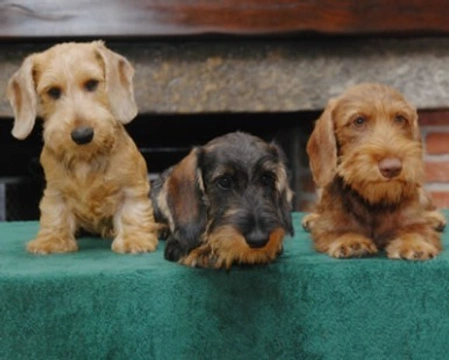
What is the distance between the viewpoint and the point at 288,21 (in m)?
2.91

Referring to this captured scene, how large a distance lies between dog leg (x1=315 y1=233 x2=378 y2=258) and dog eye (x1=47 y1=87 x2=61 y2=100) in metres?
0.93

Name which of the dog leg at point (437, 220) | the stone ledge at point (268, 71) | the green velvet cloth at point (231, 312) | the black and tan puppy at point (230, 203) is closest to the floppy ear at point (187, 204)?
the black and tan puppy at point (230, 203)

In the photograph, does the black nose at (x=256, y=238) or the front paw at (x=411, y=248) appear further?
the front paw at (x=411, y=248)

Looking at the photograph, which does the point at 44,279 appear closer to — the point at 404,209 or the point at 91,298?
the point at 91,298

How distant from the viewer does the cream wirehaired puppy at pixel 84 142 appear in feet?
6.69

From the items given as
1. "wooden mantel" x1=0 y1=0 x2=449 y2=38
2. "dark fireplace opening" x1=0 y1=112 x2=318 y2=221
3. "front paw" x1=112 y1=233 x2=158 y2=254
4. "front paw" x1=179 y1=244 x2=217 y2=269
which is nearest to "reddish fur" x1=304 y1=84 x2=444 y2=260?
"front paw" x1=179 y1=244 x2=217 y2=269

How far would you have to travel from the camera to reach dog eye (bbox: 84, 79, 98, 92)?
211 cm

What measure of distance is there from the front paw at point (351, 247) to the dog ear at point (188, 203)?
0.41 metres

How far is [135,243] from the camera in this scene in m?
2.14

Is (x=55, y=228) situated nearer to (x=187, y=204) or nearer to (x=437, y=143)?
(x=187, y=204)

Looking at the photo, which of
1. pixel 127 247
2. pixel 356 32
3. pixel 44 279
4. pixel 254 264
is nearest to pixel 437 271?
pixel 254 264

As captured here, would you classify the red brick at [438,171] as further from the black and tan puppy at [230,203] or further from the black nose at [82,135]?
the black nose at [82,135]

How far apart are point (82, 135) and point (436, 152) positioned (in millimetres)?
2021

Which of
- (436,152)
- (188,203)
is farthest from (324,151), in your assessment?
(436,152)
